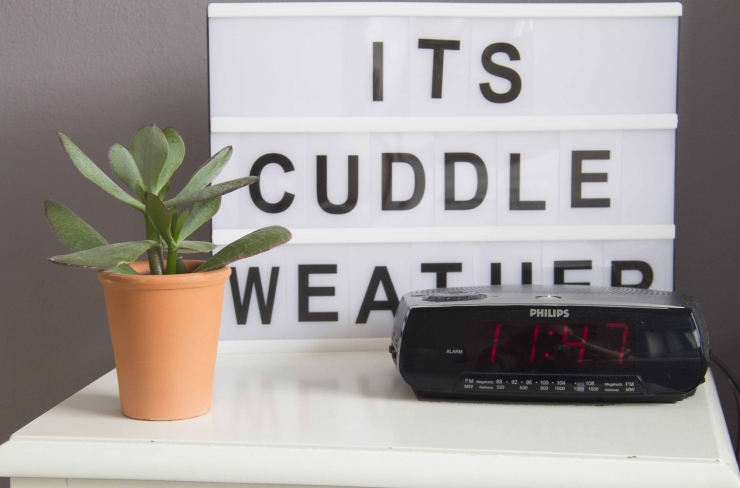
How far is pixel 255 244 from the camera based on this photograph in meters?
0.51

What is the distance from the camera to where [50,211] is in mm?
517

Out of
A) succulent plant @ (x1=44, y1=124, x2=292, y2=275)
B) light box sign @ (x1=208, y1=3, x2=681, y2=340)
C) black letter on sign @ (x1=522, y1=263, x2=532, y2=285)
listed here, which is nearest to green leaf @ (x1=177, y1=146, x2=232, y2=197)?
succulent plant @ (x1=44, y1=124, x2=292, y2=275)

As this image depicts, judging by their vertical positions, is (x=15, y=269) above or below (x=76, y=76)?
below

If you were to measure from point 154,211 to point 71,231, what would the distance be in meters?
0.08

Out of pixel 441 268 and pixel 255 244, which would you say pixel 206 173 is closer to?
pixel 255 244

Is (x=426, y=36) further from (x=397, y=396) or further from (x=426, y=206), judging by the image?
(x=397, y=396)

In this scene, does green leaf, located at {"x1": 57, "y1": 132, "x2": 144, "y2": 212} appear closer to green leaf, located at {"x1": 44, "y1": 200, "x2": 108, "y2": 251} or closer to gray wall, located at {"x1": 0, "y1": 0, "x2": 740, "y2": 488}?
green leaf, located at {"x1": 44, "y1": 200, "x2": 108, "y2": 251}

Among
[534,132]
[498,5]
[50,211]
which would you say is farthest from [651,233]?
[50,211]

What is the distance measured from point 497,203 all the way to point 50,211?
0.51 meters

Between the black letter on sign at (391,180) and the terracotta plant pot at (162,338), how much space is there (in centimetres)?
29

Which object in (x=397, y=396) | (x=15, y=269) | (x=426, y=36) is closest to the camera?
(x=397, y=396)

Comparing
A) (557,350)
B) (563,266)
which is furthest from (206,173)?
(563,266)

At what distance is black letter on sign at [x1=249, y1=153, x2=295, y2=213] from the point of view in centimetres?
76

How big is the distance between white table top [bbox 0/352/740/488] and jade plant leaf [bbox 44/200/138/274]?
15 centimetres
